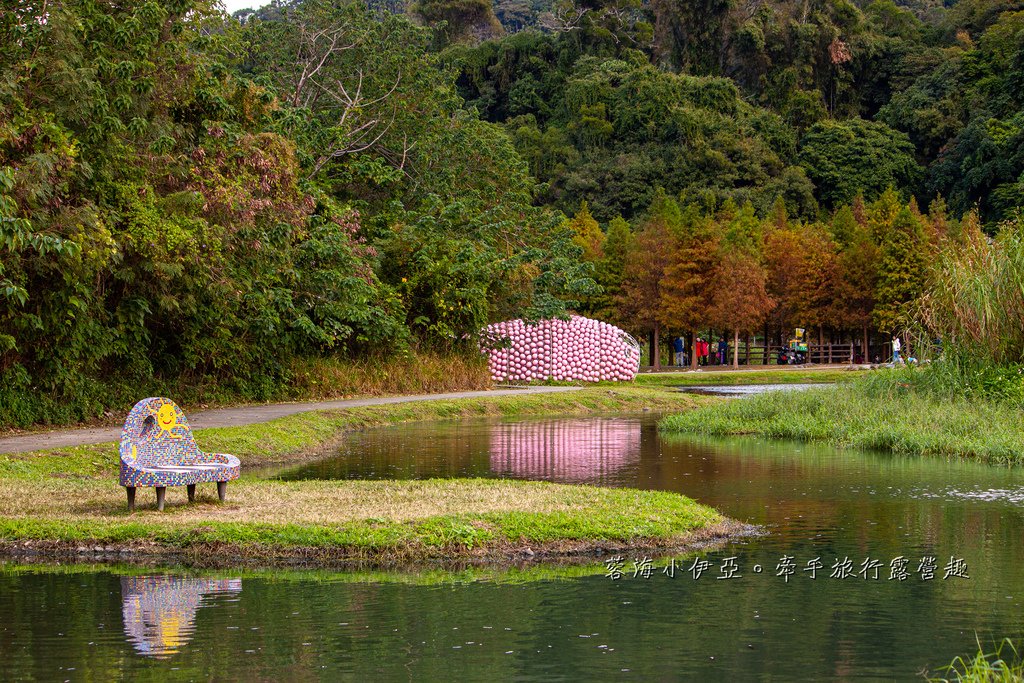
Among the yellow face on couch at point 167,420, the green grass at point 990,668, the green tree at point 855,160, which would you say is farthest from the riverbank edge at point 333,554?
the green tree at point 855,160

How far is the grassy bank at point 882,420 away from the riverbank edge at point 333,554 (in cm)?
Answer: 988

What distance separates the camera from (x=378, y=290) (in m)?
33.2

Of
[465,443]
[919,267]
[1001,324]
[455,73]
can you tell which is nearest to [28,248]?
[465,443]

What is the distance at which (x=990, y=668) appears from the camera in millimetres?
6984

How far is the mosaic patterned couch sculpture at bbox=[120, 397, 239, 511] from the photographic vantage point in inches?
507

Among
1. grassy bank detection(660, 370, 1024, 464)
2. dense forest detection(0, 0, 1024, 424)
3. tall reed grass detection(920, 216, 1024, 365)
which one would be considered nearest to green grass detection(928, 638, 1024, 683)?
grassy bank detection(660, 370, 1024, 464)

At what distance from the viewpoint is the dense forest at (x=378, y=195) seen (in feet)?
68.6

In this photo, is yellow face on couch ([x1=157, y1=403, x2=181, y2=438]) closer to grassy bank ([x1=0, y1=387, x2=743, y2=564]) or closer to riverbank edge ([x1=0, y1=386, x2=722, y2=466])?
grassy bank ([x1=0, y1=387, x2=743, y2=564])

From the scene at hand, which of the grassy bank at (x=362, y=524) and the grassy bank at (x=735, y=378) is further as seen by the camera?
the grassy bank at (x=735, y=378)

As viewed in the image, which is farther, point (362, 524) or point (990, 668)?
point (362, 524)

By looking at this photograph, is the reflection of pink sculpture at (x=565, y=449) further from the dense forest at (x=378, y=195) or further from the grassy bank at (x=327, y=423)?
the dense forest at (x=378, y=195)

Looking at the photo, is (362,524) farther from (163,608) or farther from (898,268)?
(898,268)

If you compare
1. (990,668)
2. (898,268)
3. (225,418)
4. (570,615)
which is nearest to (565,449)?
(225,418)

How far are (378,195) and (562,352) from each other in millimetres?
9484
